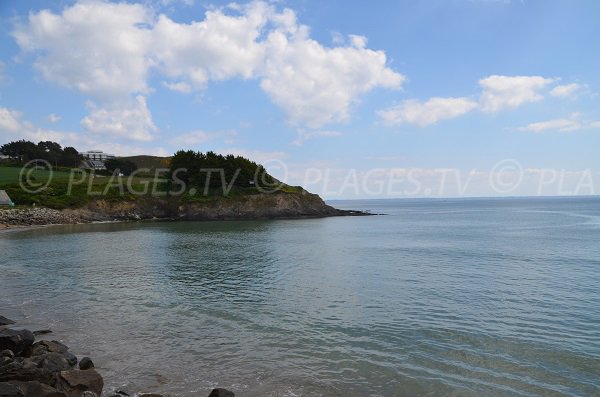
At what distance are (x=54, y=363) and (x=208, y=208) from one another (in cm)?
9732

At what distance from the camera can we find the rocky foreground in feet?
32.3

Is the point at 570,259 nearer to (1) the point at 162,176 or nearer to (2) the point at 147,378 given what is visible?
(2) the point at 147,378

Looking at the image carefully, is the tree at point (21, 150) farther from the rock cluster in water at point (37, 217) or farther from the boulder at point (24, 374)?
the boulder at point (24, 374)

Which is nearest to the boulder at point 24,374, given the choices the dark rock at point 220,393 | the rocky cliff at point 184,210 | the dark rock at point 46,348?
the dark rock at point 46,348

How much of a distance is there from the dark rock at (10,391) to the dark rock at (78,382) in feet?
4.42

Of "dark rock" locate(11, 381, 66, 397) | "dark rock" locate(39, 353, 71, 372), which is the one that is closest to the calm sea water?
"dark rock" locate(39, 353, 71, 372)

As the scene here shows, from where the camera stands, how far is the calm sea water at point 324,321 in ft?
40.8

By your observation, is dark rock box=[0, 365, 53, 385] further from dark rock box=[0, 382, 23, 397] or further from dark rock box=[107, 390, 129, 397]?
dark rock box=[107, 390, 129, 397]

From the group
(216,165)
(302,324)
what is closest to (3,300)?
(302,324)

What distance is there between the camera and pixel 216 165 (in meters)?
118

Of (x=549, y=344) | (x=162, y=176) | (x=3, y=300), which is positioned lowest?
(x=3, y=300)

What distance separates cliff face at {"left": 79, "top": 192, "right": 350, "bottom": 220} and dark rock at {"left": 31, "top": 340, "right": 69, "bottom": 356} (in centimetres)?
8769

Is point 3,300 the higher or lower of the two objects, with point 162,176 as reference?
lower

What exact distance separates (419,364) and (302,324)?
5.69 m
